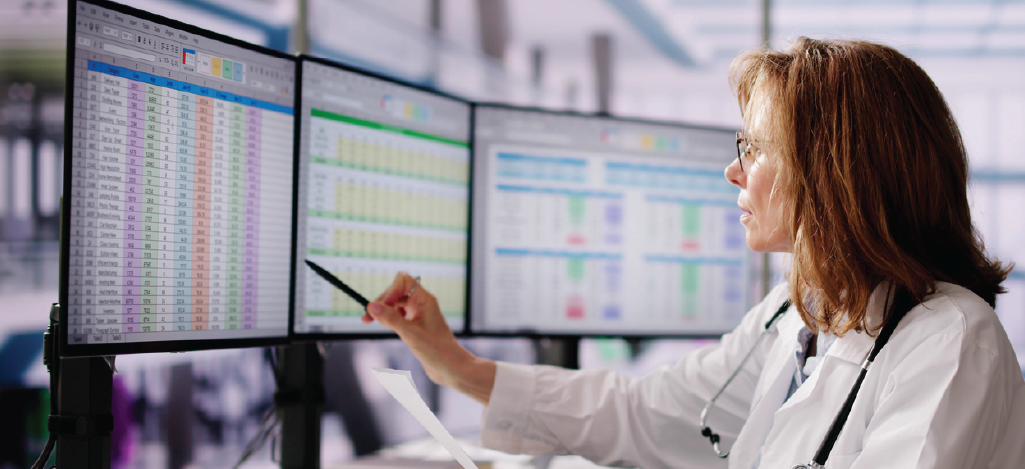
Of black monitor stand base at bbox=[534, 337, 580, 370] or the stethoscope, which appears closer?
the stethoscope

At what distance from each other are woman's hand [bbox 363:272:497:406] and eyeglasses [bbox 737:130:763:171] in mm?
572

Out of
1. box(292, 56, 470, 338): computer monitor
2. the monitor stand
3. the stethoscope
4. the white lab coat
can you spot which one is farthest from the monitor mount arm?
the stethoscope

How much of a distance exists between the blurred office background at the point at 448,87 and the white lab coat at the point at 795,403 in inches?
12.8

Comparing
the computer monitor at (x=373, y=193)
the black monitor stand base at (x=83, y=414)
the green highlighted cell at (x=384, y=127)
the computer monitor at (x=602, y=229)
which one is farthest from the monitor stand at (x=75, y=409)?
the computer monitor at (x=602, y=229)

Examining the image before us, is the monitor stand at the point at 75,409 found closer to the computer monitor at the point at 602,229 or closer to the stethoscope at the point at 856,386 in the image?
the computer monitor at the point at 602,229

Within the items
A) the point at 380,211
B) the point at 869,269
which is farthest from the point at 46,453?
the point at 869,269

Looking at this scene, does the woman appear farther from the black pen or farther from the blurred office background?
the blurred office background

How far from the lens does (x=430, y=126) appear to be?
4.10 ft

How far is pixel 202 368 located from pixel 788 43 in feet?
4.52

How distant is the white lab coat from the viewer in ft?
2.16

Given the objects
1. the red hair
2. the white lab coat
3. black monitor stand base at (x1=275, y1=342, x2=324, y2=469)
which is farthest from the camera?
black monitor stand base at (x1=275, y1=342, x2=324, y2=469)

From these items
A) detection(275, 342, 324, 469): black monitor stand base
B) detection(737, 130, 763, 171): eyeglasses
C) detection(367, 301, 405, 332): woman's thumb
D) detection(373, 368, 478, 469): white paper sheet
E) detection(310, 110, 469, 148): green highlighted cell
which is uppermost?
detection(310, 110, 469, 148): green highlighted cell

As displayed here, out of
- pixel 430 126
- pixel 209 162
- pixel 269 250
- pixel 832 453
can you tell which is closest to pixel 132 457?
pixel 269 250

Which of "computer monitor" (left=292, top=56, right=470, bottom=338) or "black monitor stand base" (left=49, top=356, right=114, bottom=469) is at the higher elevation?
"computer monitor" (left=292, top=56, right=470, bottom=338)
